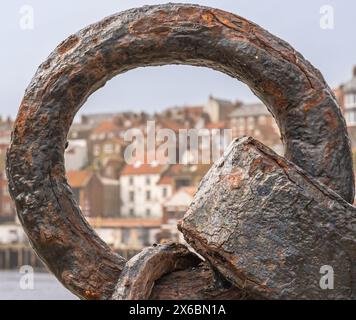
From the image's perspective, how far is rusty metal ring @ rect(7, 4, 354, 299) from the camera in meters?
3.11

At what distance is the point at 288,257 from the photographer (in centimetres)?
284

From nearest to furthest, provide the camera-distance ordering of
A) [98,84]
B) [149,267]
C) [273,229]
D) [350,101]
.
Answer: [273,229], [149,267], [98,84], [350,101]

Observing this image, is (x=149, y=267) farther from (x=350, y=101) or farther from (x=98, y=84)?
(x=350, y=101)

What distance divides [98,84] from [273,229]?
92cm

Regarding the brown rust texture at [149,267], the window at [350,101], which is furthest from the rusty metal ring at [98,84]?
the window at [350,101]

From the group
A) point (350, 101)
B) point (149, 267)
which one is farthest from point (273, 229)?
point (350, 101)

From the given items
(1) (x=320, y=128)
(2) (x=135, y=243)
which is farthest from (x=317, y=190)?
(2) (x=135, y=243)

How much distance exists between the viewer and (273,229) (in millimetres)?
2844

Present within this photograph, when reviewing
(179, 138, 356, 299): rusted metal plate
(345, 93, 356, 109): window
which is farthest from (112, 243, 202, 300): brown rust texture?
(345, 93, 356, 109): window

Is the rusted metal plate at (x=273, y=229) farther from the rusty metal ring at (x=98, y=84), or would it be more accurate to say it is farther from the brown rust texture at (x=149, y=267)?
the rusty metal ring at (x=98, y=84)

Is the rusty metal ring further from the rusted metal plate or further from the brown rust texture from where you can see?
the rusted metal plate

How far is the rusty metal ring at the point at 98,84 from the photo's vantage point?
3.11 metres

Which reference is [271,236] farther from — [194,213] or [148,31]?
[148,31]

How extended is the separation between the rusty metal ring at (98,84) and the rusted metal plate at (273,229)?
1.07 feet
